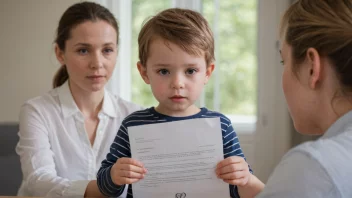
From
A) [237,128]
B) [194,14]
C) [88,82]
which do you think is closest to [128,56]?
[237,128]

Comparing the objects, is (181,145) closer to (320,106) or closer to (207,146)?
(207,146)

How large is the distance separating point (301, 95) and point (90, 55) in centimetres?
110

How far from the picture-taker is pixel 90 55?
6.37 feet

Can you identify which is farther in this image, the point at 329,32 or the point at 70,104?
the point at 70,104

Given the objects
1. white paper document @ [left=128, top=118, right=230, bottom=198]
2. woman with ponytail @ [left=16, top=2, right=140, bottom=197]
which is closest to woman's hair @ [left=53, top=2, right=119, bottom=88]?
woman with ponytail @ [left=16, top=2, right=140, bottom=197]

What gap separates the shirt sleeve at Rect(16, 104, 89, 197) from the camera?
1609mm

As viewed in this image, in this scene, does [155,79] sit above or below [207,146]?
above

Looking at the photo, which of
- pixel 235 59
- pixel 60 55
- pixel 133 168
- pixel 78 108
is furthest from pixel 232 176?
pixel 235 59

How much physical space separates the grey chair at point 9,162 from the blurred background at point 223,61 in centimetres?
134

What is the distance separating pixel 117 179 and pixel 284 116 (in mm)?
2197

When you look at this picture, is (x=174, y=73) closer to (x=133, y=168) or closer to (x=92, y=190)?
(x=133, y=168)

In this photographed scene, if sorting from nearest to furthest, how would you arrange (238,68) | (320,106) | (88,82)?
1. (320,106)
2. (88,82)
3. (238,68)

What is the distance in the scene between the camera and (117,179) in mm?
1320

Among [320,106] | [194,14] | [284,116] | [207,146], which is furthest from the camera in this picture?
[284,116]
